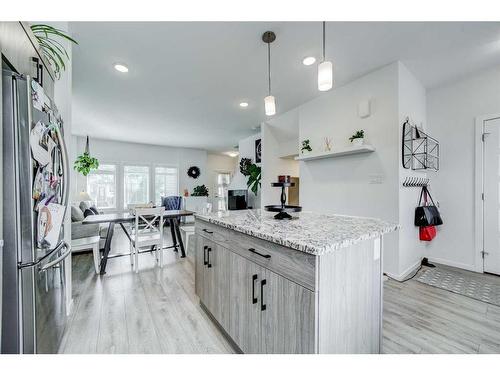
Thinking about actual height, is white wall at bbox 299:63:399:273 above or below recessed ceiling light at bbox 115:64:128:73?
below

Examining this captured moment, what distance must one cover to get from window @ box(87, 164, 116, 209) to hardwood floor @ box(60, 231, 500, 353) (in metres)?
4.45

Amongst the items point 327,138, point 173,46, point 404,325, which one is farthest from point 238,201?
point 404,325

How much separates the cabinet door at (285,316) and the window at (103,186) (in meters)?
6.90

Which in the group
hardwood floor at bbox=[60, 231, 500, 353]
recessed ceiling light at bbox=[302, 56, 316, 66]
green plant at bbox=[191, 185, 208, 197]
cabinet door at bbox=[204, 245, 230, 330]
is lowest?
hardwood floor at bbox=[60, 231, 500, 353]

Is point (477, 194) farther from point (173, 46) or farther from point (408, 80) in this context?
point (173, 46)

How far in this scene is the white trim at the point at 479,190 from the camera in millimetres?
2820

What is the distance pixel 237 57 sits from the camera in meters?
2.56

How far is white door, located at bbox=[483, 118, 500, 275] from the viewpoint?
272 centimetres

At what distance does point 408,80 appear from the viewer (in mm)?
2773

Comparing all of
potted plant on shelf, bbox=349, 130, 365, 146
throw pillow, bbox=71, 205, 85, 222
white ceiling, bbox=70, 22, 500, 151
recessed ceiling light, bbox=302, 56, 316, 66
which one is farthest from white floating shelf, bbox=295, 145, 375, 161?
throw pillow, bbox=71, 205, 85, 222

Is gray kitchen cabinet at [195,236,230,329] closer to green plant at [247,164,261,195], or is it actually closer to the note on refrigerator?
the note on refrigerator

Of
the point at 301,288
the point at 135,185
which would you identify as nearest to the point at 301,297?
the point at 301,288

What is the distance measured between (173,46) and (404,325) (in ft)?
11.3

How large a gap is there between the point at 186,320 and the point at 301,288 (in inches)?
52.9
